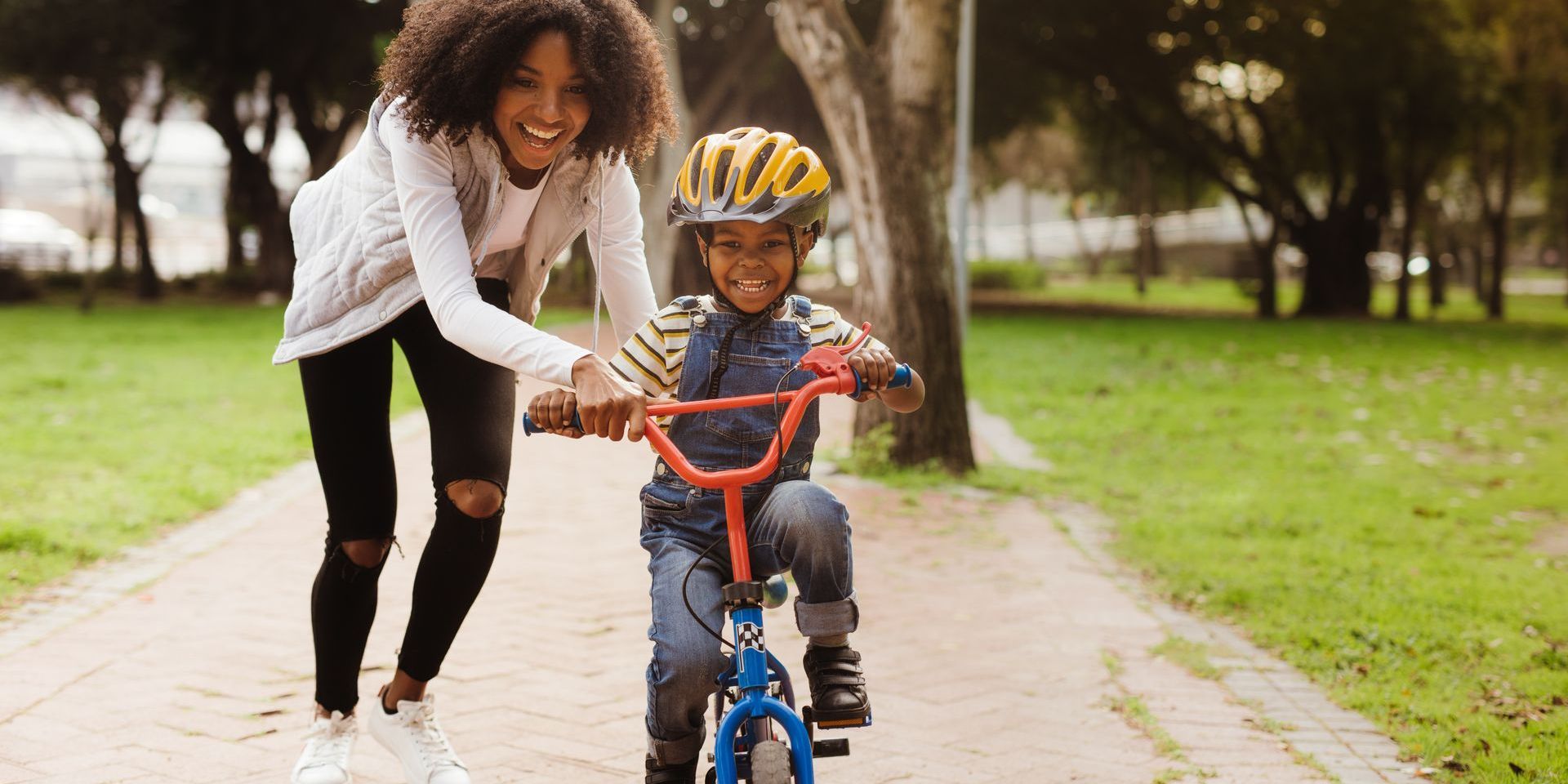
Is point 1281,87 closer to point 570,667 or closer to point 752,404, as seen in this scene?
point 570,667

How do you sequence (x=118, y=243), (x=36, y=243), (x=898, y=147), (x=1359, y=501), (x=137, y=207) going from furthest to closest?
(x=36, y=243) → (x=118, y=243) → (x=137, y=207) → (x=898, y=147) → (x=1359, y=501)

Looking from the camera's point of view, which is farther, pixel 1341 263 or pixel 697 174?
pixel 1341 263

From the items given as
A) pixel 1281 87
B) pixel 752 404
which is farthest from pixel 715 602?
pixel 1281 87

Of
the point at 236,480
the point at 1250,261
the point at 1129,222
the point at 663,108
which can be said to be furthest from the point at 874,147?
the point at 1129,222

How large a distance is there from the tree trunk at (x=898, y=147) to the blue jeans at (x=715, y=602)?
582cm

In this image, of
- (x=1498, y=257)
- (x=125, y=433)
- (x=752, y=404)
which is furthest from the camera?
(x=1498, y=257)

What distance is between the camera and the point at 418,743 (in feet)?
11.6

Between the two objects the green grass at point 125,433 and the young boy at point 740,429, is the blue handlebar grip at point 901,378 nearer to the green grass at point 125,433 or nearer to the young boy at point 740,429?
the young boy at point 740,429

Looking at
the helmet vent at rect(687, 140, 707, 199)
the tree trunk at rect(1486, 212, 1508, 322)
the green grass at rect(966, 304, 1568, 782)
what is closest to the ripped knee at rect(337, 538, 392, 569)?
the helmet vent at rect(687, 140, 707, 199)

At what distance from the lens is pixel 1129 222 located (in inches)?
1984

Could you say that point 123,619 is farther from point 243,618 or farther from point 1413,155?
point 1413,155

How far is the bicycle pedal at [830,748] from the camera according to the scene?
2789 millimetres

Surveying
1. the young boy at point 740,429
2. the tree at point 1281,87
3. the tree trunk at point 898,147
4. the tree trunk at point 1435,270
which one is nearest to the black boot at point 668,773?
the young boy at point 740,429

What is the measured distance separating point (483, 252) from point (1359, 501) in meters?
6.51
